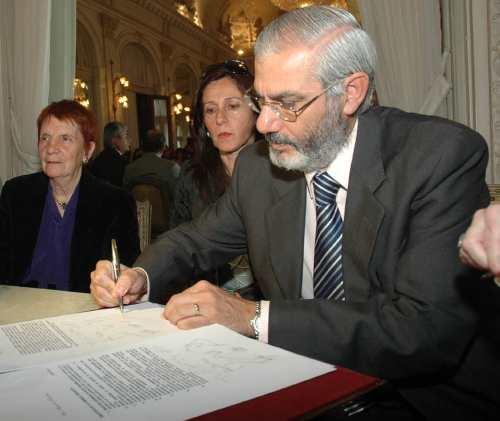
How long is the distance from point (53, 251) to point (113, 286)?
1.27 m

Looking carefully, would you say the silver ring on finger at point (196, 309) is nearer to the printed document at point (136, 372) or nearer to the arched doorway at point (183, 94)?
Result: the printed document at point (136, 372)

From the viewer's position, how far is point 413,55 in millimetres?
3504

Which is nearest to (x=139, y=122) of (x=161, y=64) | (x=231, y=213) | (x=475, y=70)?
(x=161, y=64)

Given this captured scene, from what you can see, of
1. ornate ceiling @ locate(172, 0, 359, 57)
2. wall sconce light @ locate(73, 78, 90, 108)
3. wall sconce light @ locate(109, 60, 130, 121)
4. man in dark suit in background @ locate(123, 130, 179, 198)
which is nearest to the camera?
man in dark suit in background @ locate(123, 130, 179, 198)

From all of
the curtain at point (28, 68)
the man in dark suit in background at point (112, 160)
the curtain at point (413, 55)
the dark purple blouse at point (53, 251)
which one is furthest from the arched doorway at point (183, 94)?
the dark purple blouse at point (53, 251)

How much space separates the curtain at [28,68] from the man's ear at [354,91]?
381 cm

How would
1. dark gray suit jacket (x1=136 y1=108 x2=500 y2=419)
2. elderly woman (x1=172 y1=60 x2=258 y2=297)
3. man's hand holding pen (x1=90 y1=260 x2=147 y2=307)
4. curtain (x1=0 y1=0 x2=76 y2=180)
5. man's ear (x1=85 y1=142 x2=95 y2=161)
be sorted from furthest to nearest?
curtain (x1=0 y1=0 x2=76 y2=180) → man's ear (x1=85 y1=142 x2=95 y2=161) → elderly woman (x1=172 y1=60 x2=258 y2=297) → man's hand holding pen (x1=90 y1=260 x2=147 y2=307) → dark gray suit jacket (x1=136 y1=108 x2=500 y2=419)

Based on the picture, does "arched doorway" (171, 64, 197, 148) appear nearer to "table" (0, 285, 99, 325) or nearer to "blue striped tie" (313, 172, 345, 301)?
"table" (0, 285, 99, 325)

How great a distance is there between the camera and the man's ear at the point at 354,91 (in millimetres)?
1610

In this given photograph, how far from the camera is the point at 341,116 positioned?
1.66 metres

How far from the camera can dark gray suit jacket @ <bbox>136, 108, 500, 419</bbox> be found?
4.10ft

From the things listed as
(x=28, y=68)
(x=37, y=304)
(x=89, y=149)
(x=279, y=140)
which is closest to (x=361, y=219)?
(x=279, y=140)

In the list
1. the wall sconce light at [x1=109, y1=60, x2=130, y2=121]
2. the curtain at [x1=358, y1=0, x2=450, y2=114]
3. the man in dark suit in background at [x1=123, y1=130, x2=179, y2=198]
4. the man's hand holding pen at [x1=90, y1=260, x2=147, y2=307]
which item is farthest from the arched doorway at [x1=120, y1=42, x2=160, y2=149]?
the man's hand holding pen at [x1=90, y1=260, x2=147, y2=307]

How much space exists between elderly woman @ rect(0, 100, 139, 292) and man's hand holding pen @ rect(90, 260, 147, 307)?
1.08 m
